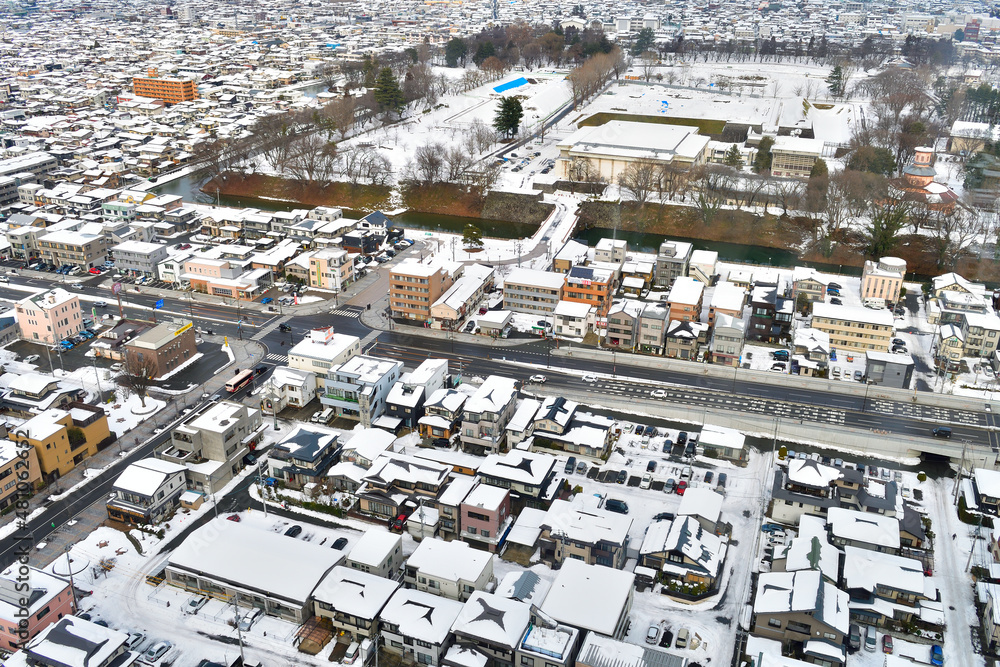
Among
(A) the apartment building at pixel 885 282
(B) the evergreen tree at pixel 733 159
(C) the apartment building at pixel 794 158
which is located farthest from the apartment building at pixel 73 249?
(C) the apartment building at pixel 794 158

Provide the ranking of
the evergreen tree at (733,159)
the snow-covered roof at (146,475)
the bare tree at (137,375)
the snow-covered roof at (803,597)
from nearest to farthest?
the snow-covered roof at (803,597), the snow-covered roof at (146,475), the bare tree at (137,375), the evergreen tree at (733,159)

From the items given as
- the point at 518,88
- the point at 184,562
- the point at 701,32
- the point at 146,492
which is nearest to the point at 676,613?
the point at 184,562

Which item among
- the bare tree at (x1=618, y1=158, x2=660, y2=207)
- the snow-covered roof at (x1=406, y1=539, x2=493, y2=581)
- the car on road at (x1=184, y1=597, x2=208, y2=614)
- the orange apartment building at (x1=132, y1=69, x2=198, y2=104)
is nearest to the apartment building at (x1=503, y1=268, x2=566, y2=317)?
the snow-covered roof at (x1=406, y1=539, x2=493, y2=581)

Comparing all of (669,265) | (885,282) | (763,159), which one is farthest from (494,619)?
(763,159)

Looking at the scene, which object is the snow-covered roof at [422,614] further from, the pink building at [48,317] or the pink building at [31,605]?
the pink building at [48,317]

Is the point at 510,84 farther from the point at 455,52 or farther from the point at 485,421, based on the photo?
the point at 485,421

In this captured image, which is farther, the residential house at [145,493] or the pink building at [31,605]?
the residential house at [145,493]
